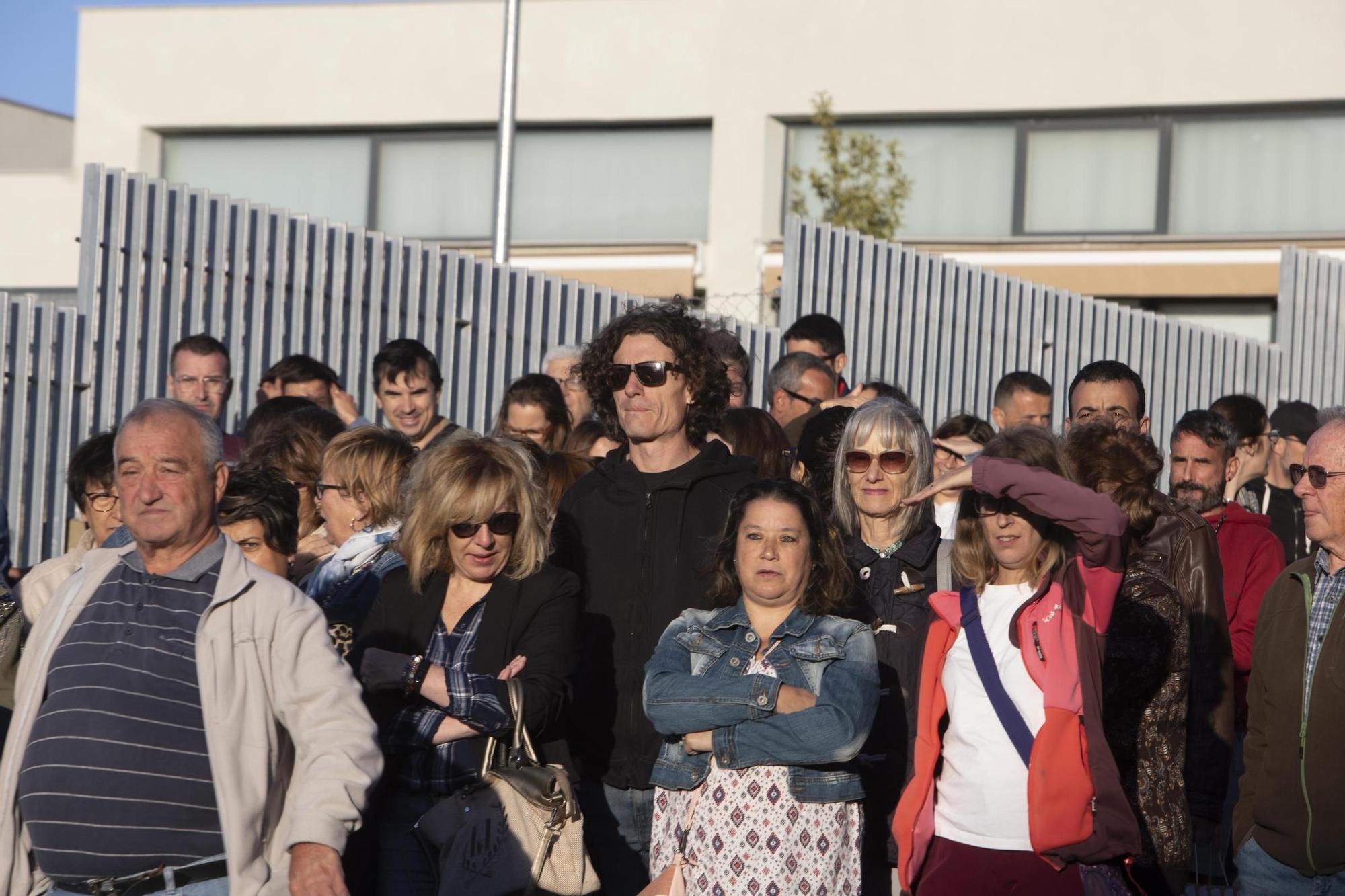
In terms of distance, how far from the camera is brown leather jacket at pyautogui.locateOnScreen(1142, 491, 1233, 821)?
21.2 ft

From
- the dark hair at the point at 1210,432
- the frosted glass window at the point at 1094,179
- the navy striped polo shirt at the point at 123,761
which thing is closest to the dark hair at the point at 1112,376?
the dark hair at the point at 1210,432

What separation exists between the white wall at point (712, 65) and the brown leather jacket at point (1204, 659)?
1833 cm

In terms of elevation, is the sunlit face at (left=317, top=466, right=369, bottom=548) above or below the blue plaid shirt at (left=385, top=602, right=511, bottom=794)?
above

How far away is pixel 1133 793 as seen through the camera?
233 inches

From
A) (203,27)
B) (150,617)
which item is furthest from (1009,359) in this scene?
(203,27)

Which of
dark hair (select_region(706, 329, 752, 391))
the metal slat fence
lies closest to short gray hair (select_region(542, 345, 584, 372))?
dark hair (select_region(706, 329, 752, 391))

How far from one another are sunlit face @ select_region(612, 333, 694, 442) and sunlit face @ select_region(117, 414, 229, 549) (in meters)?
1.78

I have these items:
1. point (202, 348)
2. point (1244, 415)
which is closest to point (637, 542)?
point (202, 348)

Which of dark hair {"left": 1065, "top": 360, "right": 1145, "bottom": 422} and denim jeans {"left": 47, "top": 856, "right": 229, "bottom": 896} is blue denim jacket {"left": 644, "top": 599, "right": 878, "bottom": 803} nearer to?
denim jeans {"left": 47, "top": 856, "right": 229, "bottom": 896}

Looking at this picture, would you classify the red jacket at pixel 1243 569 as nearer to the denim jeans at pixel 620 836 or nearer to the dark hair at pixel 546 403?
the denim jeans at pixel 620 836

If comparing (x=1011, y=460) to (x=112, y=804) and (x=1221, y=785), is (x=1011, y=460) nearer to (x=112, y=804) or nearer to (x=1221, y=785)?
(x=1221, y=785)

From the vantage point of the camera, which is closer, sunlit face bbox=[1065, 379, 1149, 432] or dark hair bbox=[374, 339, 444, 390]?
sunlit face bbox=[1065, 379, 1149, 432]

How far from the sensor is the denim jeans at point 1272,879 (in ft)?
18.7

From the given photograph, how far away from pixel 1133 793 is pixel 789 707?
1286 mm
